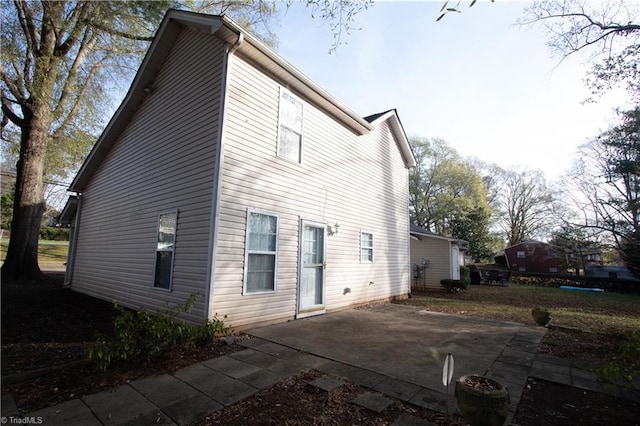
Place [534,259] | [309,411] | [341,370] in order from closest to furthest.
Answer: [309,411] → [341,370] → [534,259]

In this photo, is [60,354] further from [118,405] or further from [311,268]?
[311,268]

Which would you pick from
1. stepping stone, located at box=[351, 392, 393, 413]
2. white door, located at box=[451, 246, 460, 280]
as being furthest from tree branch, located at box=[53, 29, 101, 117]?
white door, located at box=[451, 246, 460, 280]

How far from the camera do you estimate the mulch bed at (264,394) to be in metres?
2.92

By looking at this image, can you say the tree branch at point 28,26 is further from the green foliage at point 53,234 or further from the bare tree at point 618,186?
the green foliage at point 53,234

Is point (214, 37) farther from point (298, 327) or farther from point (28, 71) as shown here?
point (28, 71)

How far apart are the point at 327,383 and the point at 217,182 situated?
3.77m

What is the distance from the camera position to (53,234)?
34.2m

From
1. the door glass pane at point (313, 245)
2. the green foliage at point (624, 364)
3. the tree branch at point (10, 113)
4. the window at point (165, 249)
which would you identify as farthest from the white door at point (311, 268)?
the tree branch at point (10, 113)

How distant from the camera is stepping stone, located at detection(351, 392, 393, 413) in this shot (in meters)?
3.07

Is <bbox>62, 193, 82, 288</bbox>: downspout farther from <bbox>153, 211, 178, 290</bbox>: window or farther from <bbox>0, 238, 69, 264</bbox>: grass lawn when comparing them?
<bbox>0, 238, 69, 264</bbox>: grass lawn

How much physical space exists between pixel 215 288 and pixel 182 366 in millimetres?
1473

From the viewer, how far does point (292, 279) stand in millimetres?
7004

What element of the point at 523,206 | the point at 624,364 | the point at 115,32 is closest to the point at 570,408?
the point at 624,364

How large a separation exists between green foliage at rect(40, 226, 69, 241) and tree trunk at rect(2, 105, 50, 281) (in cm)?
2767
